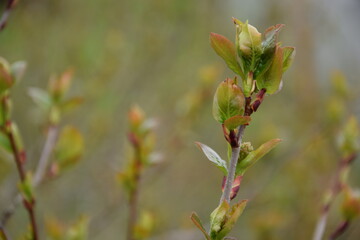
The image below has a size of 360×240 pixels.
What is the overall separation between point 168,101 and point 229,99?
2175 mm

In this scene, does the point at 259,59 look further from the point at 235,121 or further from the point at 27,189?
the point at 27,189

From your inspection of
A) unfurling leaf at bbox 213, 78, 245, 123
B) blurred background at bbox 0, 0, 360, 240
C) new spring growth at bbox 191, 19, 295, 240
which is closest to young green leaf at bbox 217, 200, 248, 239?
new spring growth at bbox 191, 19, 295, 240

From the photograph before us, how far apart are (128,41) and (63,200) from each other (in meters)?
1.07

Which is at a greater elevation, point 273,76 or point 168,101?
point 273,76

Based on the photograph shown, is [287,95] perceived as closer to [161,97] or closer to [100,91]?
[161,97]

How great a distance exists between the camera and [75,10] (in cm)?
270

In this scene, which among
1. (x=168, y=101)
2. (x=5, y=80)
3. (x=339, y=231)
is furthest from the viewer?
(x=168, y=101)

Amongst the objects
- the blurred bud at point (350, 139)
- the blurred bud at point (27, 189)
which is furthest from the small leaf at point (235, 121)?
the blurred bud at point (350, 139)

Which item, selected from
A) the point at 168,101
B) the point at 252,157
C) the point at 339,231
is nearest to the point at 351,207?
the point at 339,231

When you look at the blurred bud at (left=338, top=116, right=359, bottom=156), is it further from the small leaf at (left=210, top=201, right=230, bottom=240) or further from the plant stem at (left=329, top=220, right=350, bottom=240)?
the small leaf at (left=210, top=201, right=230, bottom=240)

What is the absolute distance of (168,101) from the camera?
2646mm

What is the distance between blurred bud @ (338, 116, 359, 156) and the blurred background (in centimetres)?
58

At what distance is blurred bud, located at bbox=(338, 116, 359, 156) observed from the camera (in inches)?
33.4

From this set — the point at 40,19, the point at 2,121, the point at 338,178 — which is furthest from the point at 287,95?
the point at 2,121
